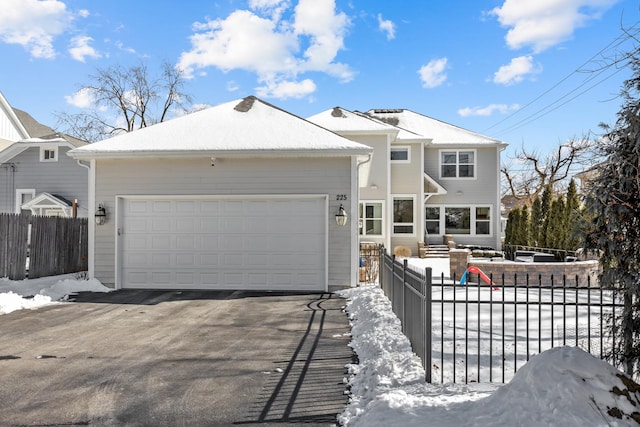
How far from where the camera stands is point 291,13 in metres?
15.0

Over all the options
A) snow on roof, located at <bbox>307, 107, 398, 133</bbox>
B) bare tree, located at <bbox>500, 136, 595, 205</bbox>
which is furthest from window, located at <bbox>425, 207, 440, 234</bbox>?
bare tree, located at <bbox>500, 136, 595, 205</bbox>

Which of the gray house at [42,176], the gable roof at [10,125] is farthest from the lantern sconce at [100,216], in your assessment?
the gable roof at [10,125]

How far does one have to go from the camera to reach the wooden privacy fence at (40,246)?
11.6 m

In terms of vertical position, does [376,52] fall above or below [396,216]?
above

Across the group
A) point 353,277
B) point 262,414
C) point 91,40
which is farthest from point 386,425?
point 91,40

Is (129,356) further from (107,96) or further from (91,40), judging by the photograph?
(107,96)

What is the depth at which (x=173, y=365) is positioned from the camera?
5352mm

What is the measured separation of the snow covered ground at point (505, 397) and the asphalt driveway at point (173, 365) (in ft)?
1.42

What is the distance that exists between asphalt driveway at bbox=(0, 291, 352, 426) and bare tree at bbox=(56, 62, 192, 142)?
25956mm

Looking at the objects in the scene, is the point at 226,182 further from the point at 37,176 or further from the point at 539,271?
the point at 37,176

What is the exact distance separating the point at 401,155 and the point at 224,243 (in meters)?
11.6

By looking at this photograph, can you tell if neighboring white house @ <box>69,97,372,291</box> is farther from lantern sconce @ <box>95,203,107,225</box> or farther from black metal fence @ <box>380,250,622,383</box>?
black metal fence @ <box>380,250,622,383</box>

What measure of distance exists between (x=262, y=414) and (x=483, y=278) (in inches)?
372

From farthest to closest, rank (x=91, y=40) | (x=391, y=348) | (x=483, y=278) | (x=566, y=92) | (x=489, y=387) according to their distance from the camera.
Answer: (x=566, y=92) < (x=91, y=40) < (x=483, y=278) < (x=391, y=348) < (x=489, y=387)
